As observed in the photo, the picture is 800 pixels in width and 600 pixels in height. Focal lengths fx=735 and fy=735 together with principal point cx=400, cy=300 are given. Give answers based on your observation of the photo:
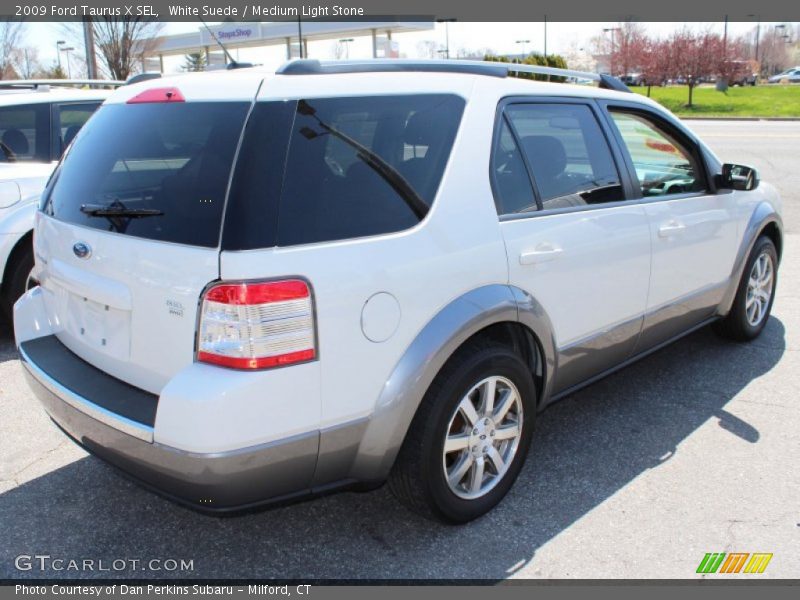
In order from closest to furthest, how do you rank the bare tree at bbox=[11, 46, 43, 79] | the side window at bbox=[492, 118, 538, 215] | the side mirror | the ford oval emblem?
1. the ford oval emblem
2. the side window at bbox=[492, 118, 538, 215]
3. the side mirror
4. the bare tree at bbox=[11, 46, 43, 79]

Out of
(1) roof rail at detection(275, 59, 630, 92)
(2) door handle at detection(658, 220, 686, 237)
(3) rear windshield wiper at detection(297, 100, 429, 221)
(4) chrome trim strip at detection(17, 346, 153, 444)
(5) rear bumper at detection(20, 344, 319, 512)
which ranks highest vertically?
(1) roof rail at detection(275, 59, 630, 92)

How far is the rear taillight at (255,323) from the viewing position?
7.54 ft

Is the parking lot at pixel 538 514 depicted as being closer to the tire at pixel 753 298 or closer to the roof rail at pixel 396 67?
the tire at pixel 753 298

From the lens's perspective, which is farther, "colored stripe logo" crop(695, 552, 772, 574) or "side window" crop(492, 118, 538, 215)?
"side window" crop(492, 118, 538, 215)

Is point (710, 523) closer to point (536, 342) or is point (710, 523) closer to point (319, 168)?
point (536, 342)

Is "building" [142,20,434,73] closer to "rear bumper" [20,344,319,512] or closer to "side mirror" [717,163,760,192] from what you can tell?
"side mirror" [717,163,760,192]

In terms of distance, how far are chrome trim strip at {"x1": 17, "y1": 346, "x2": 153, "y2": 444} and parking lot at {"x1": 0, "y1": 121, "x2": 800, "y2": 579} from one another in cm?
65

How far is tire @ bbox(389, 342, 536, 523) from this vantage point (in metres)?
2.79

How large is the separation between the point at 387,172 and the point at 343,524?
150 centimetres

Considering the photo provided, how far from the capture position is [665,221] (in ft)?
13.0

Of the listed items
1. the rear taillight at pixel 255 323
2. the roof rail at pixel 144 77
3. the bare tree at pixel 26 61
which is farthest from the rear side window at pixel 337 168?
the bare tree at pixel 26 61

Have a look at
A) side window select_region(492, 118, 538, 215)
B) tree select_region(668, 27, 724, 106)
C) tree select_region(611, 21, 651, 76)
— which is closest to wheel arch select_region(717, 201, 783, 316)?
side window select_region(492, 118, 538, 215)

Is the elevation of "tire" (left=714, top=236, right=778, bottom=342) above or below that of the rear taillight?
below

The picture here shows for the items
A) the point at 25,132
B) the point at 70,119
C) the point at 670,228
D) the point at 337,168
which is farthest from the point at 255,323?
the point at 70,119
